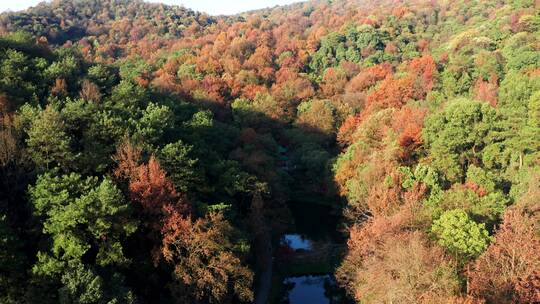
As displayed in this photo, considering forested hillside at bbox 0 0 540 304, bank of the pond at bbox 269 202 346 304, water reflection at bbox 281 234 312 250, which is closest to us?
forested hillside at bbox 0 0 540 304

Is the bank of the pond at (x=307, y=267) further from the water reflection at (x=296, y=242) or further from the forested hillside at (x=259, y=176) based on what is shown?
the forested hillside at (x=259, y=176)

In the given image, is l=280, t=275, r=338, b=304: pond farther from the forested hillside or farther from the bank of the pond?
the forested hillside

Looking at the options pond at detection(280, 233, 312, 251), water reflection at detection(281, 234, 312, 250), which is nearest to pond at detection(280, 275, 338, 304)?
pond at detection(280, 233, 312, 251)

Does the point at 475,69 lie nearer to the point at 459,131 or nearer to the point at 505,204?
the point at 459,131

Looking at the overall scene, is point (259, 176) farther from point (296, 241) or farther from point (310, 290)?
point (310, 290)

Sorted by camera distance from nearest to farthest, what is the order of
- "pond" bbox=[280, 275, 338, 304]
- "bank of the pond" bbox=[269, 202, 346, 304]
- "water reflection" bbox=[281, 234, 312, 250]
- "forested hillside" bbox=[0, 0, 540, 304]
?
"forested hillside" bbox=[0, 0, 540, 304] → "pond" bbox=[280, 275, 338, 304] → "bank of the pond" bbox=[269, 202, 346, 304] → "water reflection" bbox=[281, 234, 312, 250]

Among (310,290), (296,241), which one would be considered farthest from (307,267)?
(296,241)

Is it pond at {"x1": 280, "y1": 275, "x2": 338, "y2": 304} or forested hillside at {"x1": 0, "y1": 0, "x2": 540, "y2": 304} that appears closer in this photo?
forested hillside at {"x1": 0, "y1": 0, "x2": 540, "y2": 304}
